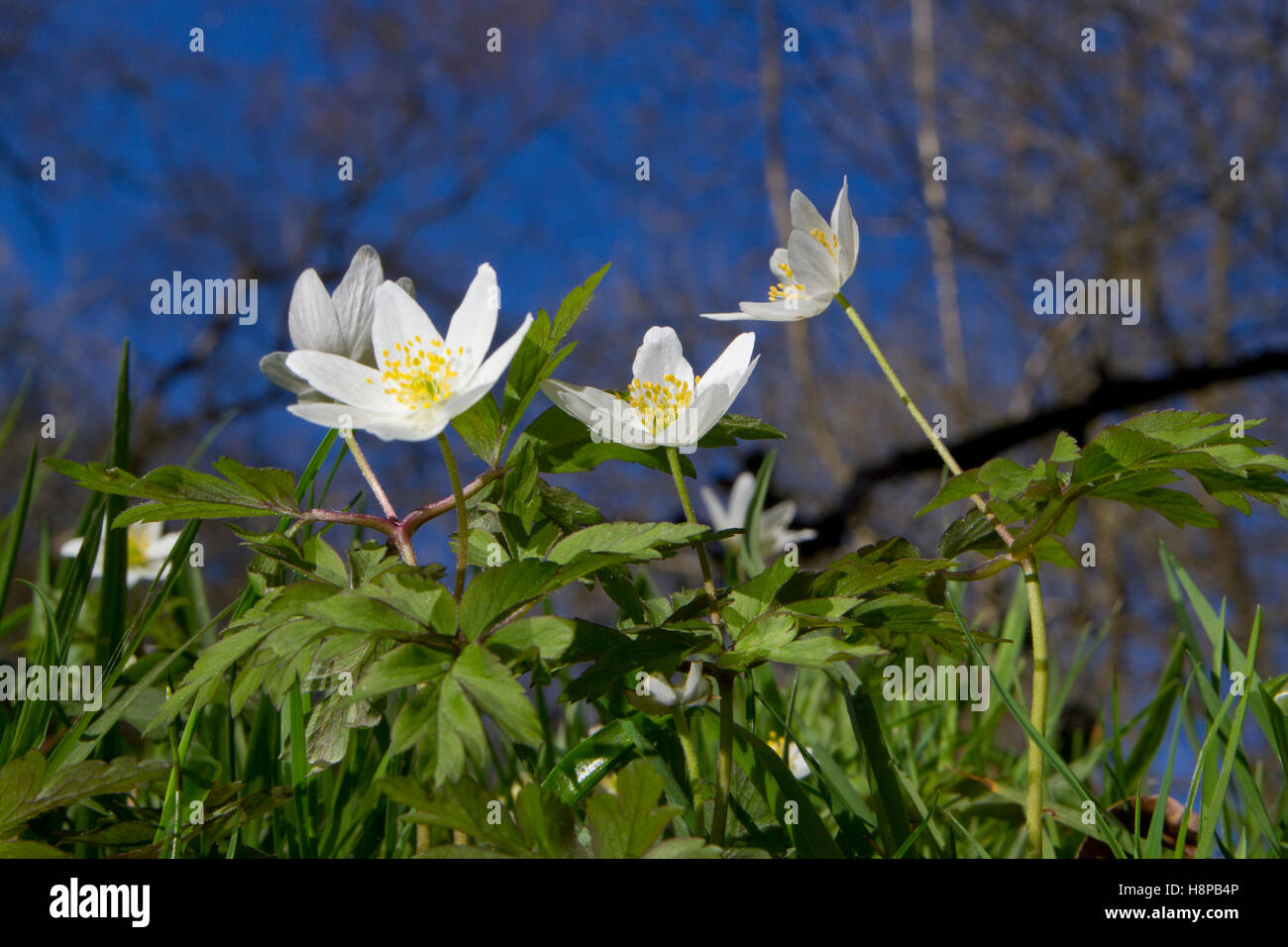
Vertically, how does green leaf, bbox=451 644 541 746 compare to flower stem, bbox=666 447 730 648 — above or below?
below

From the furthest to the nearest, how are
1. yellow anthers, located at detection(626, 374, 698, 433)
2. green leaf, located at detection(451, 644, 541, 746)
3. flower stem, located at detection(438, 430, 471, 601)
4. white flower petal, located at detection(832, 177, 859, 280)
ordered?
white flower petal, located at detection(832, 177, 859, 280)
yellow anthers, located at detection(626, 374, 698, 433)
flower stem, located at detection(438, 430, 471, 601)
green leaf, located at detection(451, 644, 541, 746)

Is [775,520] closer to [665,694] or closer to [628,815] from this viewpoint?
[665,694]

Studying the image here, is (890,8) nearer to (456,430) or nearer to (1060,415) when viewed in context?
(1060,415)

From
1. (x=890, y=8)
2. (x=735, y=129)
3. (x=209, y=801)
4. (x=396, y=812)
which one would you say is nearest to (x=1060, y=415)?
(x=396, y=812)

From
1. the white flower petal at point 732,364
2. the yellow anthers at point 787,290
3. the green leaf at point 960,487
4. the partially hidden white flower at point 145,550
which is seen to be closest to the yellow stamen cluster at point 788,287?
the yellow anthers at point 787,290

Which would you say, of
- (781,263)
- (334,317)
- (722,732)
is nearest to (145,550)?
(334,317)

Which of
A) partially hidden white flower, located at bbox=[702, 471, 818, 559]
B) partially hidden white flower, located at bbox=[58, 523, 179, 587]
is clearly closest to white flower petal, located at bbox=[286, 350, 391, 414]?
partially hidden white flower, located at bbox=[702, 471, 818, 559]

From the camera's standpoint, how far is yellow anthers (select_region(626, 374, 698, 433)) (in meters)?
0.71

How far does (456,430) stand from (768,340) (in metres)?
8.90

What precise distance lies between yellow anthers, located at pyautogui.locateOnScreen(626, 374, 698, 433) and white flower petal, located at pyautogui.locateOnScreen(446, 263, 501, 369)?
0.12m

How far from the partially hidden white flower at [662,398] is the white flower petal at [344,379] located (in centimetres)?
11

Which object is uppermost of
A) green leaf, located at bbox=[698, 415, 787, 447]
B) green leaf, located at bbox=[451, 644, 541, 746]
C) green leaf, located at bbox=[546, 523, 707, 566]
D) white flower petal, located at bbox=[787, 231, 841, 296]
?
white flower petal, located at bbox=[787, 231, 841, 296]

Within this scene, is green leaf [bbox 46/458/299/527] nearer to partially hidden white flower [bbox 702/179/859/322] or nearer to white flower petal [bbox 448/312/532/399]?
white flower petal [bbox 448/312/532/399]
